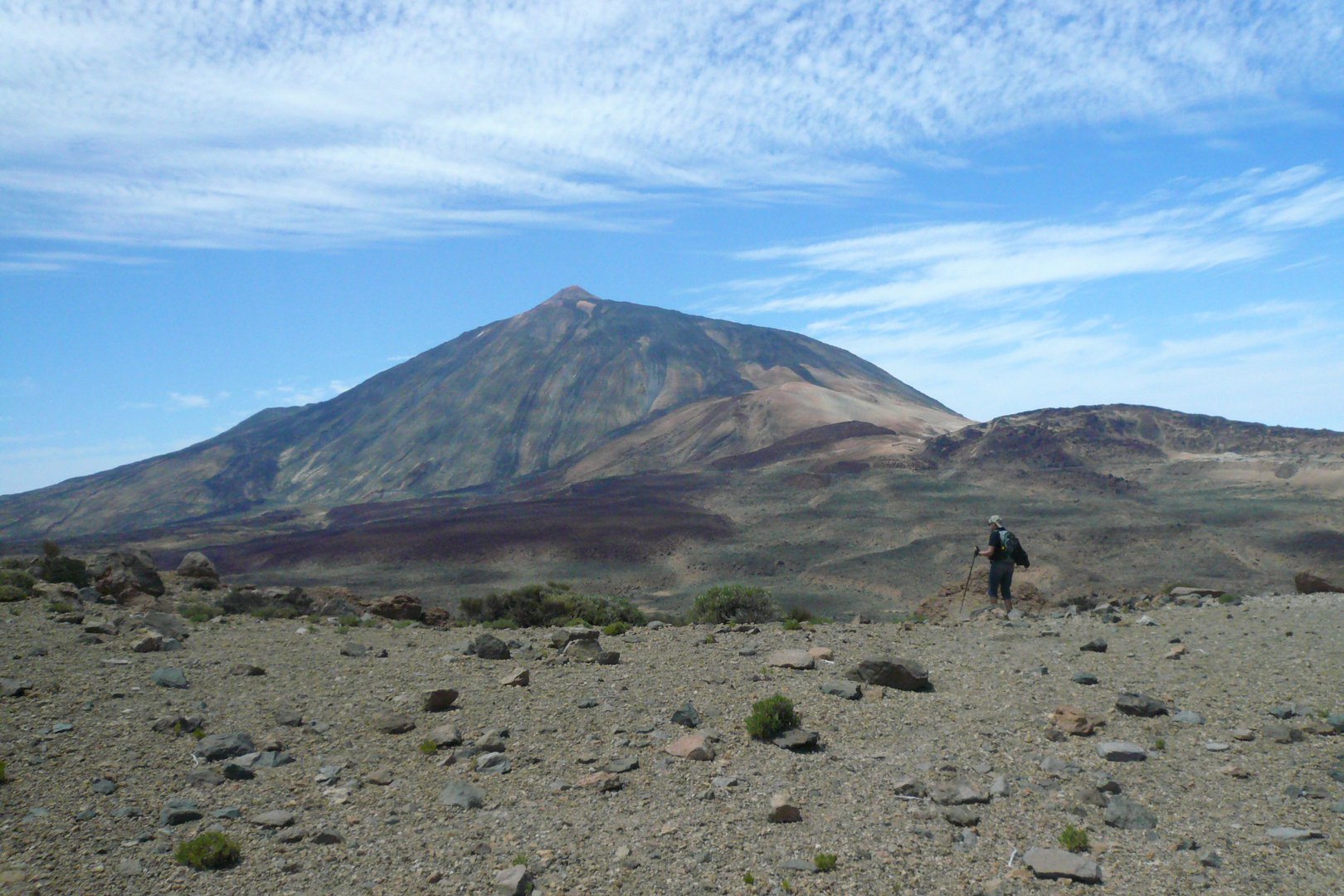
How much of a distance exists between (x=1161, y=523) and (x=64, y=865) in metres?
46.6

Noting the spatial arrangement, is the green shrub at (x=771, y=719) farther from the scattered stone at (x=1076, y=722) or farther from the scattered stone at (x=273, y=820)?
the scattered stone at (x=273, y=820)

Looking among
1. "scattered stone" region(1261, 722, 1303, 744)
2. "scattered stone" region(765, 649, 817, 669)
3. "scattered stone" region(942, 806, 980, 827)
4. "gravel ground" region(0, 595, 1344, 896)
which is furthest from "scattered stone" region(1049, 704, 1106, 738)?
"scattered stone" region(765, 649, 817, 669)

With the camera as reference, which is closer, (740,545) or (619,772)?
(619,772)

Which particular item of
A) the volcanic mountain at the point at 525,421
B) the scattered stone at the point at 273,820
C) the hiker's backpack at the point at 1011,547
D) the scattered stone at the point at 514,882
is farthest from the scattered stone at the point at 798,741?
the volcanic mountain at the point at 525,421

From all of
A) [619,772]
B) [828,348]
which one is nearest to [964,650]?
[619,772]

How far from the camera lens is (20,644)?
27.1 feet

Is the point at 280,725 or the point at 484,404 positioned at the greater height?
the point at 484,404

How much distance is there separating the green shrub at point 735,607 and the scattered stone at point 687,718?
19.9 feet

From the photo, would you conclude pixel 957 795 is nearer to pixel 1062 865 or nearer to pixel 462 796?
pixel 1062 865

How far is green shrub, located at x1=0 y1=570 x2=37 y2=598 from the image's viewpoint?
11.6m

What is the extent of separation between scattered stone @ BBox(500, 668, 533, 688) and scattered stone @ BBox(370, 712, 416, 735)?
1261 millimetres

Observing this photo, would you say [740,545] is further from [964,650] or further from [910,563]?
[964,650]

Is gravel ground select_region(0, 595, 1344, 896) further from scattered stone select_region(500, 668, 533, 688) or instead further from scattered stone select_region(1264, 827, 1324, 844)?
scattered stone select_region(500, 668, 533, 688)

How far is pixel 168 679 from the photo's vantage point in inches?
304
